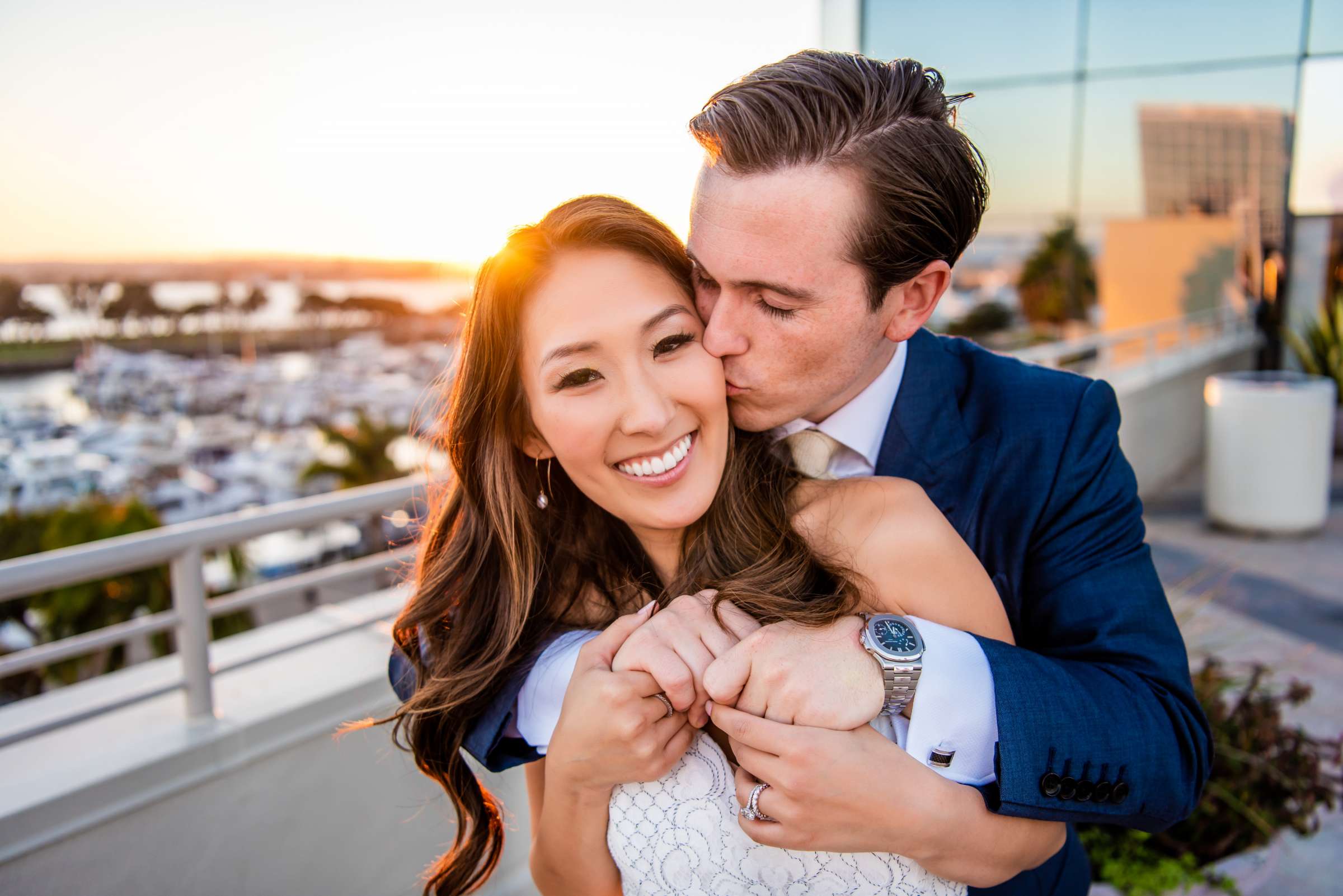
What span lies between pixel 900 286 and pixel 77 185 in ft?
116

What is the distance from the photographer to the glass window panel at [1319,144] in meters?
9.31

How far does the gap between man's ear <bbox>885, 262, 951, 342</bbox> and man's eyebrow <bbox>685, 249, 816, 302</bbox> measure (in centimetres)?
17

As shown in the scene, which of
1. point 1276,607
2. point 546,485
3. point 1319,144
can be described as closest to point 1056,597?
point 546,485

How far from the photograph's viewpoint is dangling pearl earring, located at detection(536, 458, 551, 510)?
68.3 inches

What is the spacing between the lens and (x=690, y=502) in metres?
1.48

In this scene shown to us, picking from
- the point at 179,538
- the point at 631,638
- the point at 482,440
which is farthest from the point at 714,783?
the point at 179,538

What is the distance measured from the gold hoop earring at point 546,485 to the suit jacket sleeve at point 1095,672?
2.73 feet

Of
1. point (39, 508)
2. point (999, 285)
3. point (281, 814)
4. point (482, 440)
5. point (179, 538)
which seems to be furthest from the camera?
point (999, 285)

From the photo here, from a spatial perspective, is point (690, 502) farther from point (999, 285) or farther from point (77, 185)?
point (999, 285)

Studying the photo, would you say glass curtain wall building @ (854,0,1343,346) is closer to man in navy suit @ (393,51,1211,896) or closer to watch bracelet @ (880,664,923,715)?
man in navy suit @ (393,51,1211,896)

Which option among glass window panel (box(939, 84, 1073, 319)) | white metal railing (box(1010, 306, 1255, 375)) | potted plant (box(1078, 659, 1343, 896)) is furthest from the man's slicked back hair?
glass window panel (box(939, 84, 1073, 319))

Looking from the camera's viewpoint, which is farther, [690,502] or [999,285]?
[999,285]

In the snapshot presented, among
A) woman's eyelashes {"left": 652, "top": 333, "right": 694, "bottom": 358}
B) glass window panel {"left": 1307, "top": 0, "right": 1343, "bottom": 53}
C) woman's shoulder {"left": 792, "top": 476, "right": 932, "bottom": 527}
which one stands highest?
glass window panel {"left": 1307, "top": 0, "right": 1343, "bottom": 53}

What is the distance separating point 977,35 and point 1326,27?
10.9 feet
